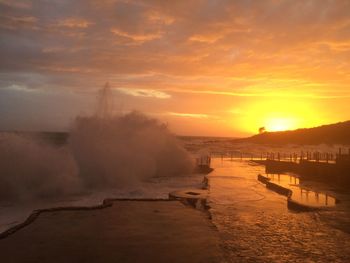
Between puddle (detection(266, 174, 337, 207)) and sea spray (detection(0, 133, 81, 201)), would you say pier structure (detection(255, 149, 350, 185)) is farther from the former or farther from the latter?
sea spray (detection(0, 133, 81, 201))

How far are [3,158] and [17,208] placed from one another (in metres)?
5.19

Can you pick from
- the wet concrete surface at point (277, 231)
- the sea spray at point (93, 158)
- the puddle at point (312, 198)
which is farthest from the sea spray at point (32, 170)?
the puddle at point (312, 198)

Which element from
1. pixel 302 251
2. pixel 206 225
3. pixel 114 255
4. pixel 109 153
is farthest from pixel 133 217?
pixel 109 153

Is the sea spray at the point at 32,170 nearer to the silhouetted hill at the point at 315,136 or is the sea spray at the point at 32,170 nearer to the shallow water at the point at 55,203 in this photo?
the shallow water at the point at 55,203

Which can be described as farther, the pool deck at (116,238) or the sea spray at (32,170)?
the sea spray at (32,170)

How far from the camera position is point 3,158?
59.1 feet

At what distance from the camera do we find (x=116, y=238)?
7469 millimetres

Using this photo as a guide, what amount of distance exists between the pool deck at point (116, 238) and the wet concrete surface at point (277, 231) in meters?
0.50

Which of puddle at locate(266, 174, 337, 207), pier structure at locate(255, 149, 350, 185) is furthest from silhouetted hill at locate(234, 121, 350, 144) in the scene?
puddle at locate(266, 174, 337, 207)

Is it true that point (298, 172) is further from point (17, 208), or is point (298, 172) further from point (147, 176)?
point (17, 208)

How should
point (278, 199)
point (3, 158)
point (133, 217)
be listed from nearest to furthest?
point (133, 217) < point (278, 199) < point (3, 158)

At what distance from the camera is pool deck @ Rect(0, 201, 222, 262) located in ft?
20.5

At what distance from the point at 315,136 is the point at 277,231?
11983 centimetres

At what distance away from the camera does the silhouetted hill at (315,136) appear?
344 feet
